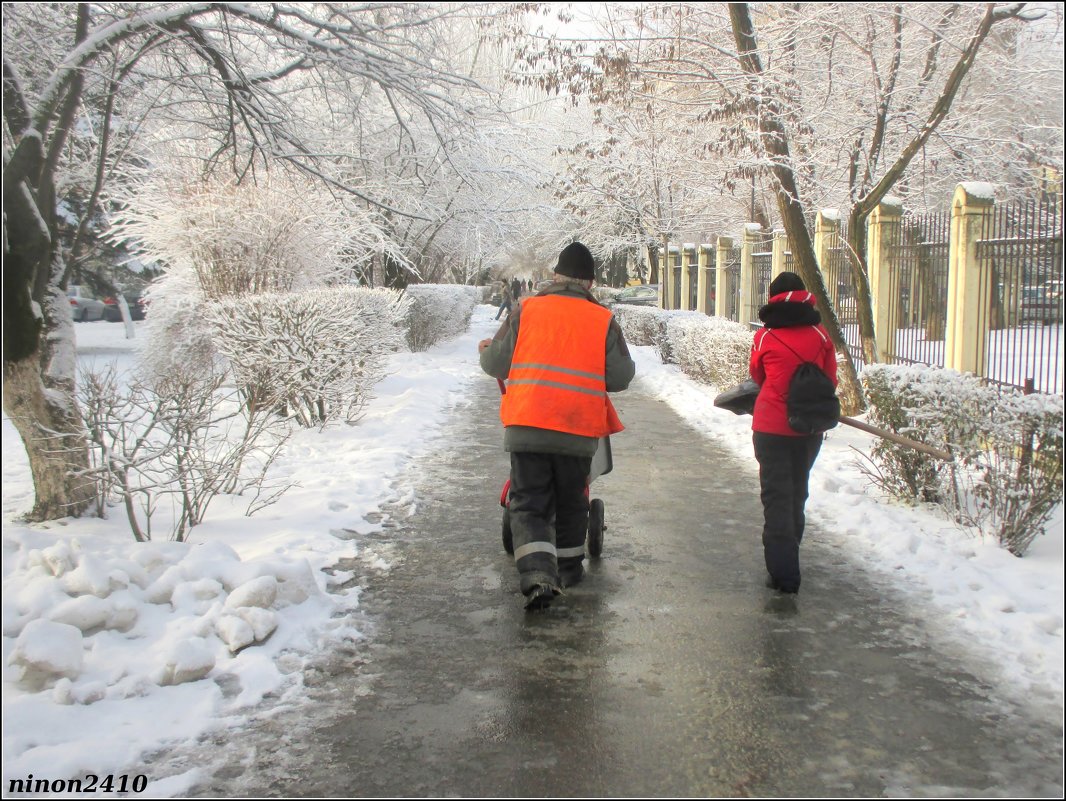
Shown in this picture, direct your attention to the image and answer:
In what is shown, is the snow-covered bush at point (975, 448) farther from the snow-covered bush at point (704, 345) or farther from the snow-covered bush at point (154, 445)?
the snow-covered bush at point (704, 345)

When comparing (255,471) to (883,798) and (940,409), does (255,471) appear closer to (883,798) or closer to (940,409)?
(940,409)

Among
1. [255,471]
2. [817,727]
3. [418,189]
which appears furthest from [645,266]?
[817,727]

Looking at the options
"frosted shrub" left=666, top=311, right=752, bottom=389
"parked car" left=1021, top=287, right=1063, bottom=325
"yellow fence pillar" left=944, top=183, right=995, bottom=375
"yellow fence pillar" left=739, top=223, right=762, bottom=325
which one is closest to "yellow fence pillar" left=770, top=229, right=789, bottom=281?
"frosted shrub" left=666, top=311, right=752, bottom=389

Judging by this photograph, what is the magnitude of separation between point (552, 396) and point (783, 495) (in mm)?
1424

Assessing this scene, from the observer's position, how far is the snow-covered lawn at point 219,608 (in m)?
3.47

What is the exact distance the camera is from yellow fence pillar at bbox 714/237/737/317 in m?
18.7

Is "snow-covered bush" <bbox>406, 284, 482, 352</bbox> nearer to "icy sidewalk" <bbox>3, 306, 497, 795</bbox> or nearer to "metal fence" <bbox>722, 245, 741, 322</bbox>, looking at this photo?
"metal fence" <bbox>722, 245, 741, 322</bbox>

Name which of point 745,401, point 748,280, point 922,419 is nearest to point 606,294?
point 748,280

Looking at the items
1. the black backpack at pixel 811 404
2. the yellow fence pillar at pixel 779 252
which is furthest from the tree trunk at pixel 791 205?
the black backpack at pixel 811 404

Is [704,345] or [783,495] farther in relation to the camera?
[704,345]

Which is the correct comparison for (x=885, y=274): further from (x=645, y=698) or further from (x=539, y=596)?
(x=645, y=698)

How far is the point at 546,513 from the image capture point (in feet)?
16.4

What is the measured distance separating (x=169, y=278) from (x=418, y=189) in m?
7.67

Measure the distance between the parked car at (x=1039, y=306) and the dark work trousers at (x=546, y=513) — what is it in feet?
14.6
